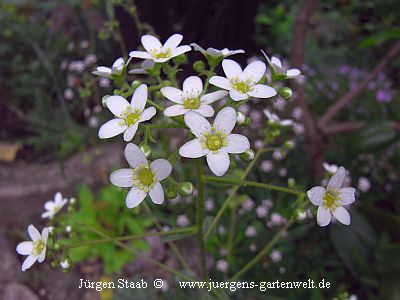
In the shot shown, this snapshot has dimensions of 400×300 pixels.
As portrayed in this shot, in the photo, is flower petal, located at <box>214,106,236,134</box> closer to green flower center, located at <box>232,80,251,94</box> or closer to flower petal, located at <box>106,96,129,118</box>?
green flower center, located at <box>232,80,251,94</box>

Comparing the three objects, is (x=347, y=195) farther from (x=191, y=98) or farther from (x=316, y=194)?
(x=191, y=98)

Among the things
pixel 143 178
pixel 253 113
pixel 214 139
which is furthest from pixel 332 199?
pixel 253 113

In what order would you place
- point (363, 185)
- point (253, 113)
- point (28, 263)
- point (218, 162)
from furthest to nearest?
point (253, 113)
point (363, 185)
point (28, 263)
point (218, 162)

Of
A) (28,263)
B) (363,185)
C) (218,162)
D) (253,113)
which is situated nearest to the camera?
(218,162)

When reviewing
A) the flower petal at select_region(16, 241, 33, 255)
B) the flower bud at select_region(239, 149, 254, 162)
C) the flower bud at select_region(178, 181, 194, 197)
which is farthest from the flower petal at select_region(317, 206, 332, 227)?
the flower petal at select_region(16, 241, 33, 255)

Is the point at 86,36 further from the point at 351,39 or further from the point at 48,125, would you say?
the point at 351,39

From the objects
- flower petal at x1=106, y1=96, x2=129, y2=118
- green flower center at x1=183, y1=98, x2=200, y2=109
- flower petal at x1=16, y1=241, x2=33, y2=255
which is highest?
green flower center at x1=183, y1=98, x2=200, y2=109

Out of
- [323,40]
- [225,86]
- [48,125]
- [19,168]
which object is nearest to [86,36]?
[48,125]
